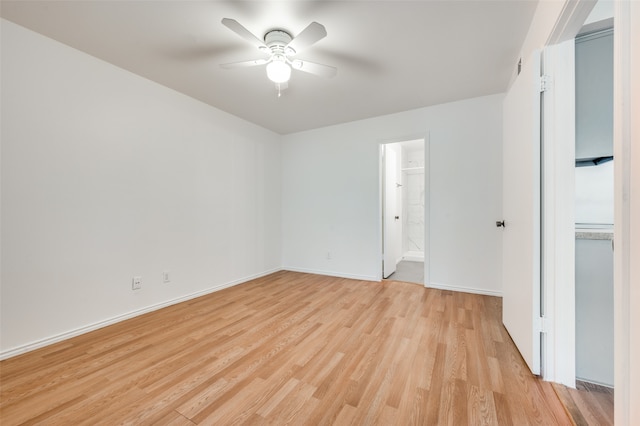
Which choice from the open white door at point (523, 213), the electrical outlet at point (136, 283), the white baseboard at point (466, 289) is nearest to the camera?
the open white door at point (523, 213)

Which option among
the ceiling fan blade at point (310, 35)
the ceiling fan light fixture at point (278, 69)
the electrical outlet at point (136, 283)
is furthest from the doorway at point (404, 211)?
the electrical outlet at point (136, 283)

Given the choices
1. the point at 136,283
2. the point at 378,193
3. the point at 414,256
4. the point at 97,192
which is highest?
the point at 378,193

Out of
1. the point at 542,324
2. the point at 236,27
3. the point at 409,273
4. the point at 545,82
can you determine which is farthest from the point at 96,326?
the point at 409,273

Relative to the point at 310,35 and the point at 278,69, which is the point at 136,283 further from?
the point at 310,35

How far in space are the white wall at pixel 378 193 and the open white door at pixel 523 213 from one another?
947mm

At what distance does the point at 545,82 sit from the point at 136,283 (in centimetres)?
368

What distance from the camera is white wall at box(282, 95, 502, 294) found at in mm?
3066

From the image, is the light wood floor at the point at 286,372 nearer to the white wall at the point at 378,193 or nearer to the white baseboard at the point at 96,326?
the white baseboard at the point at 96,326

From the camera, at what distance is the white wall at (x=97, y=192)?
73.8 inches

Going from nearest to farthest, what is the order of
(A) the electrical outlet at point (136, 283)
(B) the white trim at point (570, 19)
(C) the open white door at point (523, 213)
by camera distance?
(B) the white trim at point (570, 19) < (C) the open white door at point (523, 213) < (A) the electrical outlet at point (136, 283)

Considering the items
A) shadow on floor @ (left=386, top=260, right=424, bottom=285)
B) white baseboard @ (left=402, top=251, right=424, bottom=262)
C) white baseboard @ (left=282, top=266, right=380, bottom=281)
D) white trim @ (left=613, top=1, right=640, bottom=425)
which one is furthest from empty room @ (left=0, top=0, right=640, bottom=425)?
white baseboard @ (left=402, top=251, right=424, bottom=262)

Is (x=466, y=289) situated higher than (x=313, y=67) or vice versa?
(x=313, y=67)

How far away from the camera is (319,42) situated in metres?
2.05

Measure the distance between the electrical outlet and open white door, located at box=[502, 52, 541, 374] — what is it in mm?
3309
